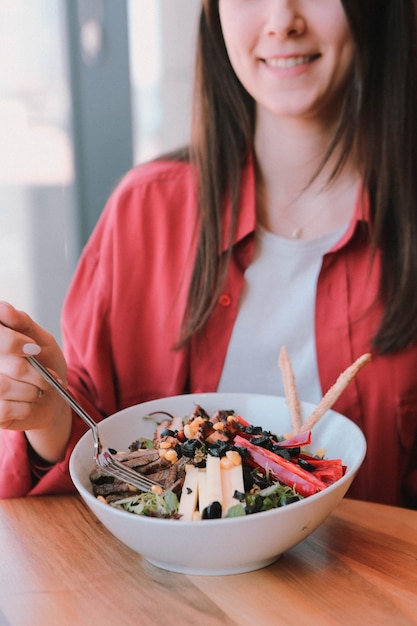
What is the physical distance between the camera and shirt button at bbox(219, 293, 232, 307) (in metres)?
1.59

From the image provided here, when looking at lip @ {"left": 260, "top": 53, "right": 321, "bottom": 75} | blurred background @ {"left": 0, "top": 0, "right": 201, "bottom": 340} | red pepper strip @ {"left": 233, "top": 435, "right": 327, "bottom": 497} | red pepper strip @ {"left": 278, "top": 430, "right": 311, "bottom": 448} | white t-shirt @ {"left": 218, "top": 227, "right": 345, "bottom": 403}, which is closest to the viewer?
red pepper strip @ {"left": 233, "top": 435, "right": 327, "bottom": 497}

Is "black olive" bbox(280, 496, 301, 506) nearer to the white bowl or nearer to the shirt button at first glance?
the white bowl

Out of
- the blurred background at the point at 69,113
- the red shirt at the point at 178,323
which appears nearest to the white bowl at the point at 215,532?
the red shirt at the point at 178,323

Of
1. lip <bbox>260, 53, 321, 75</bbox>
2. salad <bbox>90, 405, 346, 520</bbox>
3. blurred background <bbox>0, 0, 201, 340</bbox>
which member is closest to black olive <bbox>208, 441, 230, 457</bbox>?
salad <bbox>90, 405, 346, 520</bbox>

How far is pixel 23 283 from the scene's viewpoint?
2.55 metres

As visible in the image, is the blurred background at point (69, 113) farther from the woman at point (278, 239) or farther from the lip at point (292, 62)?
the lip at point (292, 62)

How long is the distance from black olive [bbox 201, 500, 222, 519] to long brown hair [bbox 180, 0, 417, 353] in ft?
2.21

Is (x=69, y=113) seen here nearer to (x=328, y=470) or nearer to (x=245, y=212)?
(x=245, y=212)

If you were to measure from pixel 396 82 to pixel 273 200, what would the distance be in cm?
36

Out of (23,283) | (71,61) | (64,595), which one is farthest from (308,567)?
(71,61)

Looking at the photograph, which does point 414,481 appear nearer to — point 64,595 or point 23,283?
point 64,595

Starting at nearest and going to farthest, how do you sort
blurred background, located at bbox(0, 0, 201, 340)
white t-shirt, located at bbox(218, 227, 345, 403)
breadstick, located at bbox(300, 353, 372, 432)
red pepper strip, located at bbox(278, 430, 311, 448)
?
red pepper strip, located at bbox(278, 430, 311, 448), breadstick, located at bbox(300, 353, 372, 432), white t-shirt, located at bbox(218, 227, 345, 403), blurred background, located at bbox(0, 0, 201, 340)

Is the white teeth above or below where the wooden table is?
above

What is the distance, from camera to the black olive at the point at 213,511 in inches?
35.7
